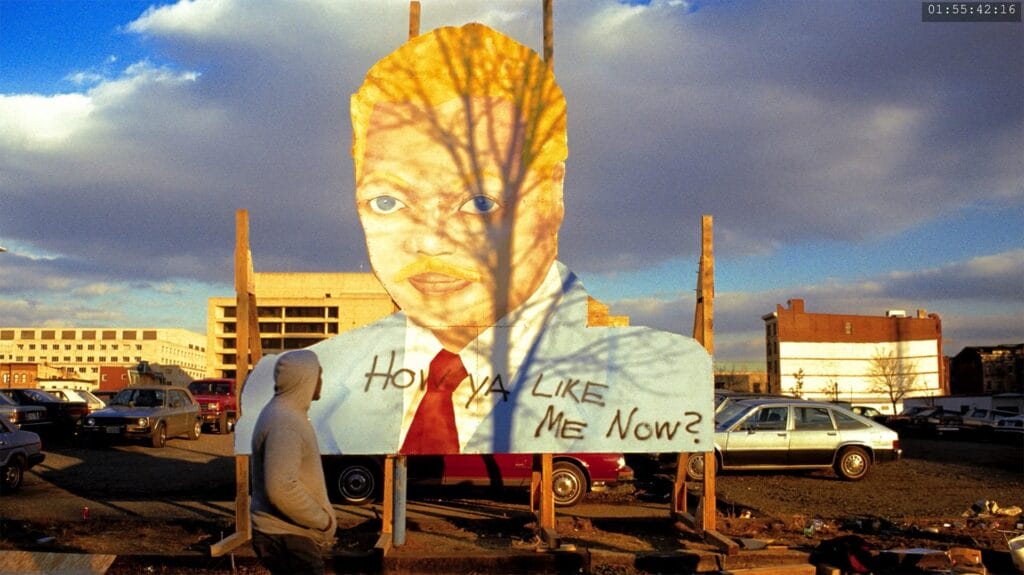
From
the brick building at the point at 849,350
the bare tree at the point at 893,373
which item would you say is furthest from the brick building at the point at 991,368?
the bare tree at the point at 893,373

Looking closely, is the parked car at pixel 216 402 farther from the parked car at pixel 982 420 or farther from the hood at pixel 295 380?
the parked car at pixel 982 420

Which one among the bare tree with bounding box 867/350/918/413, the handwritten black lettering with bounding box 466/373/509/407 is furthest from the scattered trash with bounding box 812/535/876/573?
the bare tree with bounding box 867/350/918/413

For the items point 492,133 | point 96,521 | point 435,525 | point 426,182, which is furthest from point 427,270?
point 96,521

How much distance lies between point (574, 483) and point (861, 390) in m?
95.8

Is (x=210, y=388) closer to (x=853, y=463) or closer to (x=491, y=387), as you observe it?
(x=853, y=463)

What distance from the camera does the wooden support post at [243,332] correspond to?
8289mm

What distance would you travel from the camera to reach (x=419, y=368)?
852cm

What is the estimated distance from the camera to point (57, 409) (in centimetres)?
2436

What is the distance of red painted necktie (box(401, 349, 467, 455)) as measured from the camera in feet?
27.5

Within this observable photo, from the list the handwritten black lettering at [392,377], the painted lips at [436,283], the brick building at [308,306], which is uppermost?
the brick building at [308,306]

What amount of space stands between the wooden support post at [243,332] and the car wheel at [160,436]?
14.0m

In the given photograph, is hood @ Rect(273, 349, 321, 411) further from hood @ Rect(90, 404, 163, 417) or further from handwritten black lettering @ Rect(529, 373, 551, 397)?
hood @ Rect(90, 404, 163, 417)

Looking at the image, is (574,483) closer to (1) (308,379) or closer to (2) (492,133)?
(2) (492,133)

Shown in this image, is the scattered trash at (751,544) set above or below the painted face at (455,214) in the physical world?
below
